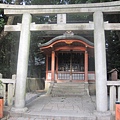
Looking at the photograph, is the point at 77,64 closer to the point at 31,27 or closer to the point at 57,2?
the point at 57,2

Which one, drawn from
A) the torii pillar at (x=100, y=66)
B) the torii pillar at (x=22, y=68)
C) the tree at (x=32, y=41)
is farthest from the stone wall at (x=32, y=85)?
the torii pillar at (x=100, y=66)

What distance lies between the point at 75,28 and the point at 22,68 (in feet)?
8.06

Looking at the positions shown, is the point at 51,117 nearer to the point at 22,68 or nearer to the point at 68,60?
the point at 22,68

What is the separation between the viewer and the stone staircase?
40.6 feet

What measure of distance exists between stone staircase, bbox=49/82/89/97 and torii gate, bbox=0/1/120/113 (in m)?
5.70

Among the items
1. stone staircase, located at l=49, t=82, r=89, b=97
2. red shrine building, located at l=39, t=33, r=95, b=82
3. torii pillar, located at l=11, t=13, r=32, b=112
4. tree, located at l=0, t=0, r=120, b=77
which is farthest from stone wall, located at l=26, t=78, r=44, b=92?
torii pillar, located at l=11, t=13, r=32, b=112

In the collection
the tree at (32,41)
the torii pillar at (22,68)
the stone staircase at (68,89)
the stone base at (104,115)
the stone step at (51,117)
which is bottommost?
the stone step at (51,117)

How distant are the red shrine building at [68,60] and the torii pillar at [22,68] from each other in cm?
668

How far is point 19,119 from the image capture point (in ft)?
20.0

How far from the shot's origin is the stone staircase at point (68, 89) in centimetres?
1236

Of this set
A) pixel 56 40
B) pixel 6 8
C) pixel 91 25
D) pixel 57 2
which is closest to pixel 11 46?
pixel 56 40

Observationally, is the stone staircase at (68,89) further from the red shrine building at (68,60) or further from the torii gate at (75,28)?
the torii gate at (75,28)

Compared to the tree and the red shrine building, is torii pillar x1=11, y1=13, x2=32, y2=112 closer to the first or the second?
the tree

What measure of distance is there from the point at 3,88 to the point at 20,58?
134 centimetres
